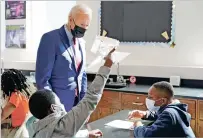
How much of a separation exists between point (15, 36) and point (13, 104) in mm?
2508

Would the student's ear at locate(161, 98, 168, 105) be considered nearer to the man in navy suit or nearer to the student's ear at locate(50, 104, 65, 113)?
the student's ear at locate(50, 104, 65, 113)

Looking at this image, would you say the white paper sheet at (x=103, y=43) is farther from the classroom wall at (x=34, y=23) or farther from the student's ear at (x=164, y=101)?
the classroom wall at (x=34, y=23)

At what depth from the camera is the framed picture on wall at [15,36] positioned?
4258mm

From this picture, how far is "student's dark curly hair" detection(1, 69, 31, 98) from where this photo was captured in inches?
81.7

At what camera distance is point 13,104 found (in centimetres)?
199

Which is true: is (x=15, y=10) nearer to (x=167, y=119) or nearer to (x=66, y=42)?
(x=66, y=42)

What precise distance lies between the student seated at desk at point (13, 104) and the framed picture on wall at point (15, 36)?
221cm

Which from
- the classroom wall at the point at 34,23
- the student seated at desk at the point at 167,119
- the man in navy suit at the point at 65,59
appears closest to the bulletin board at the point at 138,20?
the classroom wall at the point at 34,23

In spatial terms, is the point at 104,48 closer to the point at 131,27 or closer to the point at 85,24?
the point at 85,24

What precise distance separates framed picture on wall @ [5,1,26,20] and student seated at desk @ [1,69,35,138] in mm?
2311

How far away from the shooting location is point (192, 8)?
3410mm

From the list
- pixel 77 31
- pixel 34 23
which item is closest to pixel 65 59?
pixel 77 31

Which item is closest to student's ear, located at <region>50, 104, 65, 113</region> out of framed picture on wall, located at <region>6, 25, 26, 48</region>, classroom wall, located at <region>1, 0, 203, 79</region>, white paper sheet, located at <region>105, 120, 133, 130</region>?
white paper sheet, located at <region>105, 120, 133, 130</region>

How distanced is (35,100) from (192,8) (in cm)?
262
